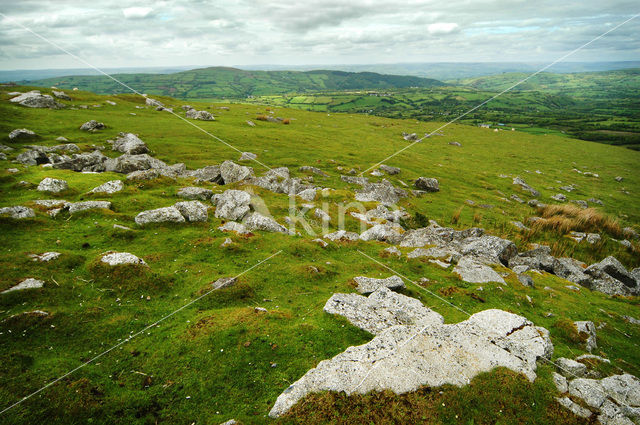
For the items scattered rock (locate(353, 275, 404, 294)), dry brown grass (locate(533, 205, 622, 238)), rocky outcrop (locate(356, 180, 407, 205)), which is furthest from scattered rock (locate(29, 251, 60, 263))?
dry brown grass (locate(533, 205, 622, 238))

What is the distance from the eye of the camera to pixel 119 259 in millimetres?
18719

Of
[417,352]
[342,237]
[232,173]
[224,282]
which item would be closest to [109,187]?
[232,173]

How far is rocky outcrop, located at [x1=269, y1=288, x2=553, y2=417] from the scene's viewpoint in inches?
443

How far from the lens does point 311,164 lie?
209 ft

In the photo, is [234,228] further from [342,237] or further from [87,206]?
[87,206]

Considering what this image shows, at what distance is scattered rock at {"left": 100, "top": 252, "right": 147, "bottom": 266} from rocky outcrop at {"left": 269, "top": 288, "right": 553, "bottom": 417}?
1282cm

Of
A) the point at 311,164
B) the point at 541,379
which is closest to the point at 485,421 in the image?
the point at 541,379

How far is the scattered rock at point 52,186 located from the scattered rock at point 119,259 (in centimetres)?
1685

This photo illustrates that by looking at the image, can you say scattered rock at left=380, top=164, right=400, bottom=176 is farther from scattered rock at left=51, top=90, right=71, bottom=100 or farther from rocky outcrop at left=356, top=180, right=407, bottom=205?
scattered rock at left=51, top=90, right=71, bottom=100

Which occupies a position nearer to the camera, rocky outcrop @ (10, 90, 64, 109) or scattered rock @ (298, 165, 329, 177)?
scattered rock @ (298, 165, 329, 177)

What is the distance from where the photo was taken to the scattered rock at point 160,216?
83.4ft

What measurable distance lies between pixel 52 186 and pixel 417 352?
36408 mm

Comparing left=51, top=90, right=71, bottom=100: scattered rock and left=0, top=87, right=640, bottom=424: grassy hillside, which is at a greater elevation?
left=51, top=90, right=71, bottom=100: scattered rock

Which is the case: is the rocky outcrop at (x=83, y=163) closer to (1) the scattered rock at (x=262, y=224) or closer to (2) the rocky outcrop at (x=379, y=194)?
(1) the scattered rock at (x=262, y=224)
